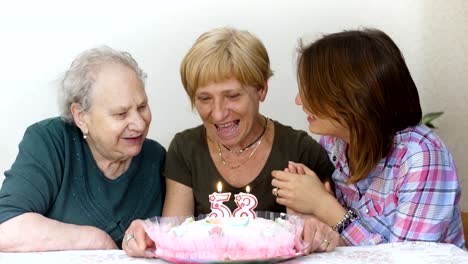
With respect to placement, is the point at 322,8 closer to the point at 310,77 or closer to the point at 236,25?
the point at 236,25

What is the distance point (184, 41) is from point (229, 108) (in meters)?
1.01

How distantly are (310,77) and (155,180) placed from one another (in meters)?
0.70

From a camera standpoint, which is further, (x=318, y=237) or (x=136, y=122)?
(x=136, y=122)

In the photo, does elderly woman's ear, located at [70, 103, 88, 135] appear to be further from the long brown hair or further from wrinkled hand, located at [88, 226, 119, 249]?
the long brown hair

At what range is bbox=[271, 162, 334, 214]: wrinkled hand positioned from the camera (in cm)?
211

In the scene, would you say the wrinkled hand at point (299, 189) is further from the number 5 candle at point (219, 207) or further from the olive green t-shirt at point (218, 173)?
the number 5 candle at point (219, 207)

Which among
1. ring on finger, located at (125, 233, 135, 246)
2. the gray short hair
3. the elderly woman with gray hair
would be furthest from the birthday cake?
the gray short hair

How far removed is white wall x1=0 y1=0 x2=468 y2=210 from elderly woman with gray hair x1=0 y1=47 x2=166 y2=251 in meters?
0.70

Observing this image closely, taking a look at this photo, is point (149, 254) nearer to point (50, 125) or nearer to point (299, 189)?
point (299, 189)

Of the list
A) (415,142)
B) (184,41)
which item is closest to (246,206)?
(415,142)

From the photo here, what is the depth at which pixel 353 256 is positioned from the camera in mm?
1770

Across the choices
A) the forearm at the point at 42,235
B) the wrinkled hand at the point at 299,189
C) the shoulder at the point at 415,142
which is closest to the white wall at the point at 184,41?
the forearm at the point at 42,235

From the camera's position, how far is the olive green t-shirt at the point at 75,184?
7.27 feet

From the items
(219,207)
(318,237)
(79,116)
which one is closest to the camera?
(219,207)
